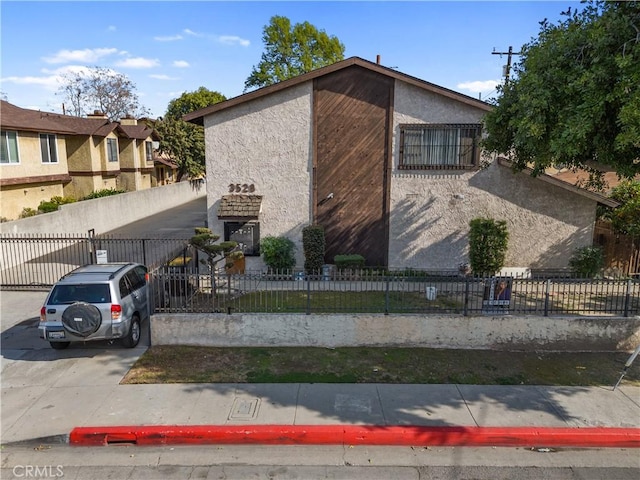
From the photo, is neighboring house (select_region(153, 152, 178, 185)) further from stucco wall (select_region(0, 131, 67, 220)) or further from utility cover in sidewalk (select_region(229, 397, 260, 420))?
utility cover in sidewalk (select_region(229, 397, 260, 420))

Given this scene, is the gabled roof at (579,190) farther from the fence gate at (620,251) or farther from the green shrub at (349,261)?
the green shrub at (349,261)

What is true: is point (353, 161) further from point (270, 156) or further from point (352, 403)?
point (352, 403)

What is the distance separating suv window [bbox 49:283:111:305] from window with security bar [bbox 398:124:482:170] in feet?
30.5

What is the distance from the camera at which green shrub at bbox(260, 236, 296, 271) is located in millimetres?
14445

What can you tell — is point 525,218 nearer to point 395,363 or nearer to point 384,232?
point 384,232

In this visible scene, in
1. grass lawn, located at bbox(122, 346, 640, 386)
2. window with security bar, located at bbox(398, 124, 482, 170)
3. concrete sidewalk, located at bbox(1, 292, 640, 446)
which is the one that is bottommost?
concrete sidewalk, located at bbox(1, 292, 640, 446)

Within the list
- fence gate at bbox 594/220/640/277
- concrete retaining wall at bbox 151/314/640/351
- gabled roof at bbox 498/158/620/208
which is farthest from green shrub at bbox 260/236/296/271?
fence gate at bbox 594/220/640/277

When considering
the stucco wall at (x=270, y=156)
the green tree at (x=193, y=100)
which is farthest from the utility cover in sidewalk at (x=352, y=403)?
the green tree at (x=193, y=100)

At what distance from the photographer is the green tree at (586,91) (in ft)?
25.2

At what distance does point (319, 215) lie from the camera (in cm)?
1489

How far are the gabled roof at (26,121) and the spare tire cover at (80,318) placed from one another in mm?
15788

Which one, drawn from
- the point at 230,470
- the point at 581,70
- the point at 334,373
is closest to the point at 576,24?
the point at 581,70

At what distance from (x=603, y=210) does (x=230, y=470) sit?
1450 centimetres

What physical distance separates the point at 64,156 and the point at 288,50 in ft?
84.0
